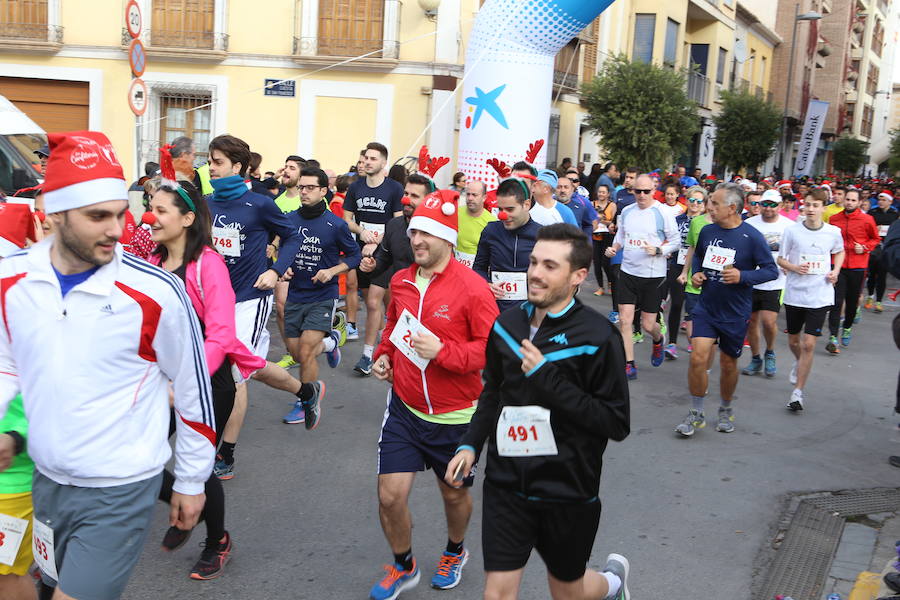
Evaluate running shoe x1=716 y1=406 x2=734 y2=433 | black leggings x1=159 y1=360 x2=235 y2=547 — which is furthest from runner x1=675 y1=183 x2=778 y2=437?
black leggings x1=159 y1=360 x2=235 y2=547

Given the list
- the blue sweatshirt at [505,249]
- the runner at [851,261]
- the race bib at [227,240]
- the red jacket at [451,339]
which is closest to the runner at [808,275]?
the runner at [851,261]

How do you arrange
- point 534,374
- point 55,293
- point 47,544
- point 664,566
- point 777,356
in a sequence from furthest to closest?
point 777,356 < point 664,566 < point 534,374 < point 47,544 < point 55,293

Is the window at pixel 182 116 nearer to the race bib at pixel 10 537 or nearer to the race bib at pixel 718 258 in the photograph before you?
the race bib at pixel 718 258

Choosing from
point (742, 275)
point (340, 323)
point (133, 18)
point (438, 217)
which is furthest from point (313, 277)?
point (133, 18)

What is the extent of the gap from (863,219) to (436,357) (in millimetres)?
9718

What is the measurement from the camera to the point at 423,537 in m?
5.16

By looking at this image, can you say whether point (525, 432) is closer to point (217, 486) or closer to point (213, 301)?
point (217, 486)

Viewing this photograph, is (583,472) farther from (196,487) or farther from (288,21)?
(288,21)

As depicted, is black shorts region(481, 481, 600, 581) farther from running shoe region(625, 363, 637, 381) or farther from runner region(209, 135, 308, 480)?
running shoe region(625, 363, 637, 381)

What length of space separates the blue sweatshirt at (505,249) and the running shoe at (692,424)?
1722mm

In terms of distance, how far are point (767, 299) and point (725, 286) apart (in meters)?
2.76

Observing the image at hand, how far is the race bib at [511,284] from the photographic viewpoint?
6.95m

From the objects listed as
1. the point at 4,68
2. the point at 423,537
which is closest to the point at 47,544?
the point at 423,537

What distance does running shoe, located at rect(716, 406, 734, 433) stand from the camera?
761 centimetres
